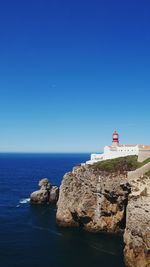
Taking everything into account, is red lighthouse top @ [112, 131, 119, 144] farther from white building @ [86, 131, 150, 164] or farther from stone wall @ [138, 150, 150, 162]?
stone wall @ [138, 150, 150, 162]

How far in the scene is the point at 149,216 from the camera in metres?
43.2

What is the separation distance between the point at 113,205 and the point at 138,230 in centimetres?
1725

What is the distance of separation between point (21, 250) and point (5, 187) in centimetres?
6372

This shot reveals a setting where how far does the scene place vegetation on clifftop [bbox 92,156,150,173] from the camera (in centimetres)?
6638

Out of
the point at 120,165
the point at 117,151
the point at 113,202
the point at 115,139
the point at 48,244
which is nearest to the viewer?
the point at 48,244

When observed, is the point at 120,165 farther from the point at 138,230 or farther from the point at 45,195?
the point at 45,195

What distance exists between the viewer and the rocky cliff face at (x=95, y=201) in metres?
Result: 60.8

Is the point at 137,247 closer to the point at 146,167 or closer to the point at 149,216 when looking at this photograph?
the point at 149,216

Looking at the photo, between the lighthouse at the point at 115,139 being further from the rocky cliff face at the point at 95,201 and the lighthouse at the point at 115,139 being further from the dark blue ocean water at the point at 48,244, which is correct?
the dark blue ocean water at the point at 48,244

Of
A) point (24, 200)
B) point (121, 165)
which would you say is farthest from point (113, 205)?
point (24, 200)

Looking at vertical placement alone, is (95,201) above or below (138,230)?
above

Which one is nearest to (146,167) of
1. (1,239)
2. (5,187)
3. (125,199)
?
(125,199)

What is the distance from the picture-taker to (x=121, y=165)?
226 ft

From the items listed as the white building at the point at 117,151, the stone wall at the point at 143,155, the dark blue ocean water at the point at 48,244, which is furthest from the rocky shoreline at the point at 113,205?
A: the white building at the point at 117,151
